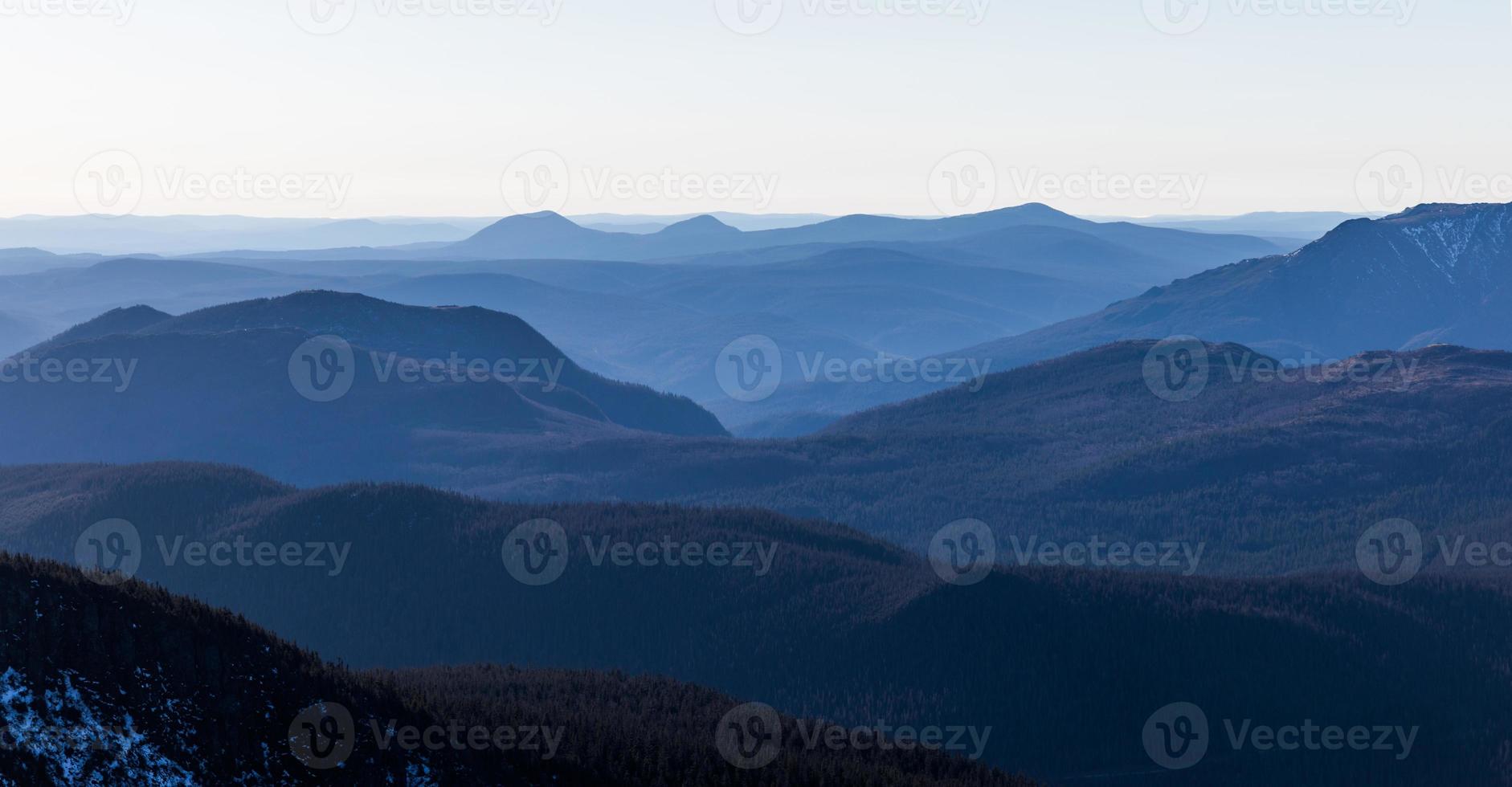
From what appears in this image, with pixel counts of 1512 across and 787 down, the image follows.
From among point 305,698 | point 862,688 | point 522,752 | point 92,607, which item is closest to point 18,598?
point 92,607

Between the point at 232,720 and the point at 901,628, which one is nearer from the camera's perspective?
the point at 232,720

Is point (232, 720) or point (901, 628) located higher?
point (232, 720)

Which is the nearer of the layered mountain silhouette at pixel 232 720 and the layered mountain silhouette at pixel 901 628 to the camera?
the layered mountain silhouette at pixel 232 720

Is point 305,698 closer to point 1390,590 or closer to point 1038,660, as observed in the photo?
point 1038,660

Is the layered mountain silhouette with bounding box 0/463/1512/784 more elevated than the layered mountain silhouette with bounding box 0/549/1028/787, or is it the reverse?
the layered mountain silhouette with bounding box 0/549/1028/787

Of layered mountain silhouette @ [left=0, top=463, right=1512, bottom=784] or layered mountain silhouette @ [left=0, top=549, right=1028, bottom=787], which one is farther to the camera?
layered mountain silhouette @ [left=0, top=463, right=1512, bottom=784]
